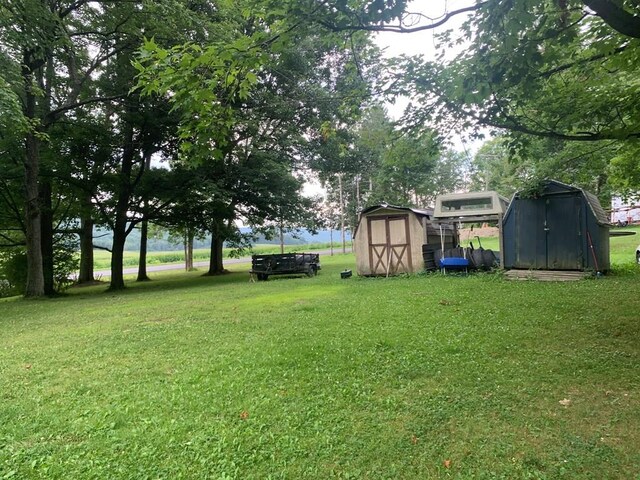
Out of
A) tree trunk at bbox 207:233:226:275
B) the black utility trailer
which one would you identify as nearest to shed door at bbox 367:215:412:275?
the black utility trailer

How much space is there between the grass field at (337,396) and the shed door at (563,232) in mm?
4436

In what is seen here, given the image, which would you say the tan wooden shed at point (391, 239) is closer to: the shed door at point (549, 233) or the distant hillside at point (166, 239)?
the shed door at point (549, 233)

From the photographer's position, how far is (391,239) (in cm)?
1512

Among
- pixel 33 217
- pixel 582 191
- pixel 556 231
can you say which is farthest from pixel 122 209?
pixel 582 191

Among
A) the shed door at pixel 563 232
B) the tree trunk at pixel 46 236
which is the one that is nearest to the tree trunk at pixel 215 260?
the tree trunk at pixel 46 236

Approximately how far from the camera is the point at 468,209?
1381 centimetres

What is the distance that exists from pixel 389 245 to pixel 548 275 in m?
5.55

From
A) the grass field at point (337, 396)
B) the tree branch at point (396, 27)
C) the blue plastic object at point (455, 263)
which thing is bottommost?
the grass field at point (337, 396)

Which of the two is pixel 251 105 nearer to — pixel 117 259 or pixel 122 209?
pixel 122 209

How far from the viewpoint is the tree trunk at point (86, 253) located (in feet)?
67.9

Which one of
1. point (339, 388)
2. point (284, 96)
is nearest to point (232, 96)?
point (339, 388)

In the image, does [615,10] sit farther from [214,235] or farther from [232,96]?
[214,235]

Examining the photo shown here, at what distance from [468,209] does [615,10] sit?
1124 cm

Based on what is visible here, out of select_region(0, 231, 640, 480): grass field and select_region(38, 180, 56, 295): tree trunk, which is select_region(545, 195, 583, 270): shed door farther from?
select_region(38, 180, 56, 295): tree trunk
